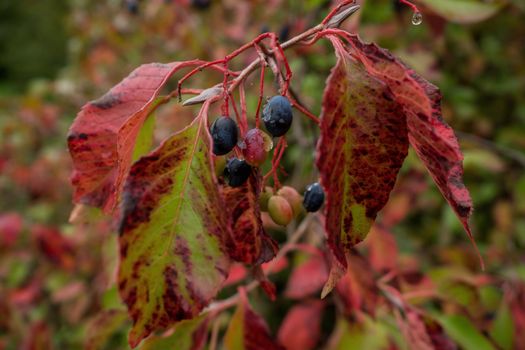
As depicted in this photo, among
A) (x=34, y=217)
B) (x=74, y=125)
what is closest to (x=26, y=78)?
(x=34, y=217)

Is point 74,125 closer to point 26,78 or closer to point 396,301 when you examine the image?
point 396,301

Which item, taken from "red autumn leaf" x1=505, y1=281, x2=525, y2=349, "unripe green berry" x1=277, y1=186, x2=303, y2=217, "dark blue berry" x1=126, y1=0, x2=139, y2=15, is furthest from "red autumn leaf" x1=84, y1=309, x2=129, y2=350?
"dark blue berry" x1=126, y1=0, x2=139, y2=15

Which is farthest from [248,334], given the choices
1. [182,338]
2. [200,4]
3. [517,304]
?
[200,4]

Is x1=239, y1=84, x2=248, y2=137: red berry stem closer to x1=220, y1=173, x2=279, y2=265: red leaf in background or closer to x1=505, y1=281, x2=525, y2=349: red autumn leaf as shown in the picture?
x1=220, y1=173, x2=279, y2=265: red leaf in background

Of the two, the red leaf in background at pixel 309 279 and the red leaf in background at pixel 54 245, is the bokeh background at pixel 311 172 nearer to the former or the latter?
the red leaf in background at pixel 54 245

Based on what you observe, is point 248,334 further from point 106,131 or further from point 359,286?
point 106,131

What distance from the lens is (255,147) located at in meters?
0.57

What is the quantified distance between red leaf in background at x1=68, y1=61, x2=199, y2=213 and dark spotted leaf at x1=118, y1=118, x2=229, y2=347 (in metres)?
0.08

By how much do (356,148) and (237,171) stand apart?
0.15 meters

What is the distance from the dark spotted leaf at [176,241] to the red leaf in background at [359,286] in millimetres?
494

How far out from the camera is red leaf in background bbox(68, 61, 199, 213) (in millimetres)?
632

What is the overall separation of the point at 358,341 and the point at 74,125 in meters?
0.88

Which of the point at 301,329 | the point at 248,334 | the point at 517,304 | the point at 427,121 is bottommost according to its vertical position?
the point at 517,304

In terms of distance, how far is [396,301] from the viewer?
0.98 meters
